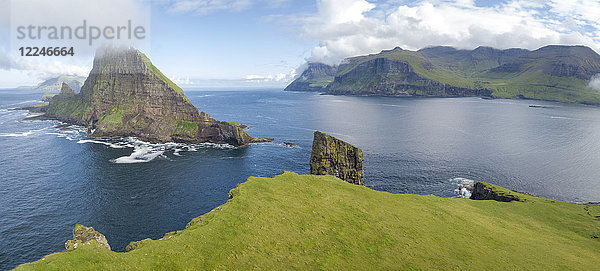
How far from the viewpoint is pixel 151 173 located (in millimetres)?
81188

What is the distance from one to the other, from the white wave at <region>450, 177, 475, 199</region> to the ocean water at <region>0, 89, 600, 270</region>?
2.11 ft

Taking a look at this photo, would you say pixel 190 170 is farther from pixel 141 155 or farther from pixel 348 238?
pixel 348 238

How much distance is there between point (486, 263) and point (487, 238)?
716 cm

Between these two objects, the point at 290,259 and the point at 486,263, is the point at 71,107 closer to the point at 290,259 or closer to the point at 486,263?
the point at 290,259

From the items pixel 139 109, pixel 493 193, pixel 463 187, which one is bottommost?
pixel 463 187

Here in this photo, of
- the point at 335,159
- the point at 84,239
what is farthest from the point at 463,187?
the point at 84,239

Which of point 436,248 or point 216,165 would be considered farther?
point 216,165

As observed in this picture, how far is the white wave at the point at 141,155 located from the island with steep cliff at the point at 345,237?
238 ft

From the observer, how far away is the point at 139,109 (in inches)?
5472

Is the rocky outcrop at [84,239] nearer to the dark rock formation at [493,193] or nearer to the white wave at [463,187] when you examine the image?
the dark rock formation at [493,193]

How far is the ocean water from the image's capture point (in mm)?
53438

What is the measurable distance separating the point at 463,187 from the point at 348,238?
Result: 60.4 meters

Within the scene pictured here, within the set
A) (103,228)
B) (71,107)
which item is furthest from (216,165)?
(71,107)

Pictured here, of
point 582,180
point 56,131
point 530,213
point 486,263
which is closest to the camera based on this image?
point 486,263
